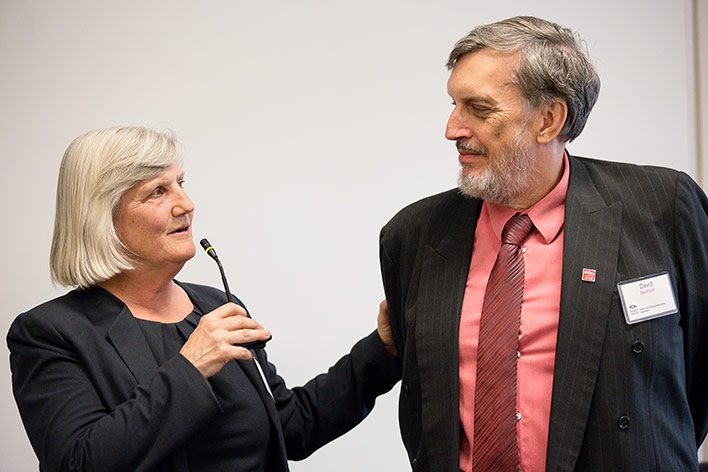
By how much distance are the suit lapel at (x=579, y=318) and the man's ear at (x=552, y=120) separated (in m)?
0.15

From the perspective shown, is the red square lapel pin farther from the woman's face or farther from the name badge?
the woman's face

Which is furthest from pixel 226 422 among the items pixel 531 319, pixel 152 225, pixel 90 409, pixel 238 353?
pixel 531 319

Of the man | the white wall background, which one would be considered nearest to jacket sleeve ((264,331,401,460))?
the man

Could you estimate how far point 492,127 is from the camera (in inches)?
75.7

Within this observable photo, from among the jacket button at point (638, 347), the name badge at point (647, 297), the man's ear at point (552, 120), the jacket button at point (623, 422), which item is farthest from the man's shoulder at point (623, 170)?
the jacket button at point (623, 422)

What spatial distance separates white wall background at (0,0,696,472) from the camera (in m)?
2.86

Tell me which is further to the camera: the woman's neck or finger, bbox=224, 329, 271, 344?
the woman's neck

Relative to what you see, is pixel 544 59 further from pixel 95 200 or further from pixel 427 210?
pixel 95 200

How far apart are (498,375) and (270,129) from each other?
4.61 ft

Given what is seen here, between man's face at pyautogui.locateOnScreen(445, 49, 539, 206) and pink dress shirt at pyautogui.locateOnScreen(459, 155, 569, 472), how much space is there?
3.3 inches

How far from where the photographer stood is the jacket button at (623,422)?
1.79 meters

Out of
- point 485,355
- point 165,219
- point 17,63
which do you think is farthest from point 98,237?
point 17,63

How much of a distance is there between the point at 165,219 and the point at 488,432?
862 mm

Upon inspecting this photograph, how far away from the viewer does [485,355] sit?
1.88 meters
